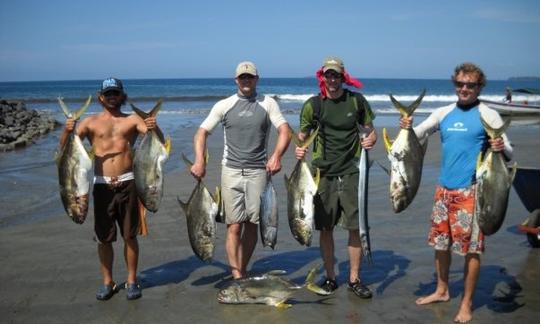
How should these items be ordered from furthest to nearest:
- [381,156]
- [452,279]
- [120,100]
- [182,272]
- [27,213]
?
[381,156], [27,213], [182,272], [452,279], [120,100]

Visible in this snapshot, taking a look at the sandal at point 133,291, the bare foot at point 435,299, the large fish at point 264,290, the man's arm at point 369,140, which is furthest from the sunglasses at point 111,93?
the bare foot at point 435,299

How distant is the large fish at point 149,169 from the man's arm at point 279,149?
0.97 m

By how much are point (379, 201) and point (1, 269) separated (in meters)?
5.82

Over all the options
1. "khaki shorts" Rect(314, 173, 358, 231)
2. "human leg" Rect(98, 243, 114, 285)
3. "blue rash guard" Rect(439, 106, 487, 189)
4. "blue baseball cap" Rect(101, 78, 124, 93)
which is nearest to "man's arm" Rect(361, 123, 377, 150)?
"khaki shorts" Rect(314, 173, 358, 231)

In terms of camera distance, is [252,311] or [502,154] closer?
[502,154]

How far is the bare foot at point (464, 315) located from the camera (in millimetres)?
4281

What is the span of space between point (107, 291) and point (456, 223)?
337cm

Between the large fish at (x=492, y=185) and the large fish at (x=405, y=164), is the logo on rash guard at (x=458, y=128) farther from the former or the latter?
the large fish at (x=405, y=164)

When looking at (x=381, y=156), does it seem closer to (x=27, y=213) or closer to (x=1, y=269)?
(x=27, y=213)

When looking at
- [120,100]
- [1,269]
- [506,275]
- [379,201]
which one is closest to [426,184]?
[379,201]

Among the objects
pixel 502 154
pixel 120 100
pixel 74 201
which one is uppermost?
pixel 120 100

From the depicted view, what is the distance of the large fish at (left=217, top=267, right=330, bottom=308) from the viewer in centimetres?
472

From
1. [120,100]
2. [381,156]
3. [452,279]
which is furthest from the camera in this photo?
[381,156]

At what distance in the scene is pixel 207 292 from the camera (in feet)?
16.8
